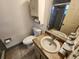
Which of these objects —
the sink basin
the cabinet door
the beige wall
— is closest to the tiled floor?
the beige wall

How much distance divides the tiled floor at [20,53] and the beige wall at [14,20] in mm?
187

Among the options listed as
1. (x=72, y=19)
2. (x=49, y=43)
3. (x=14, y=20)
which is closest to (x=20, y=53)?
(x=14, y=20)

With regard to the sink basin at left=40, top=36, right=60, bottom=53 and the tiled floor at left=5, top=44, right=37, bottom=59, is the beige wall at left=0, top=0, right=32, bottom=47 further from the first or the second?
the sink basin at left=40, top=36, right=60, bottom=53

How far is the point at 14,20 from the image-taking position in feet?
6.80

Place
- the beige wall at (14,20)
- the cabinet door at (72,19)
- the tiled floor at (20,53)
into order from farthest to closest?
the tiled floor at (20,53), the beige wall at (14,20), the cabinet door at (72,19)

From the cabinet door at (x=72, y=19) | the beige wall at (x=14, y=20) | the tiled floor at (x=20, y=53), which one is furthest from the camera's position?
the tiled floor at (x=20, y=53)

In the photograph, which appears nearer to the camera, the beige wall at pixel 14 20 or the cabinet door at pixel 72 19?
the cabinet door at pixel 72 19

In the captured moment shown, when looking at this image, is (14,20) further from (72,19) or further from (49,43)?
(72,19)

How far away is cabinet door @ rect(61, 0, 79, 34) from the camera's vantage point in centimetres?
140

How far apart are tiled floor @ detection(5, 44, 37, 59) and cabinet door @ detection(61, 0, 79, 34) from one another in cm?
119

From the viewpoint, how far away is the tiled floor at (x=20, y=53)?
7.34ft

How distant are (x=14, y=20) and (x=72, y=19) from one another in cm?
137

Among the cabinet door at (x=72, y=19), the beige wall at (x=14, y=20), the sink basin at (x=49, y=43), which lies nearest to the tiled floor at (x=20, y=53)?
the beige wall at (x=14, y=20)

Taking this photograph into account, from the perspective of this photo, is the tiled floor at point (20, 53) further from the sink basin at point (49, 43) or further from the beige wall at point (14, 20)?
the sink basin at point (49, 43)
